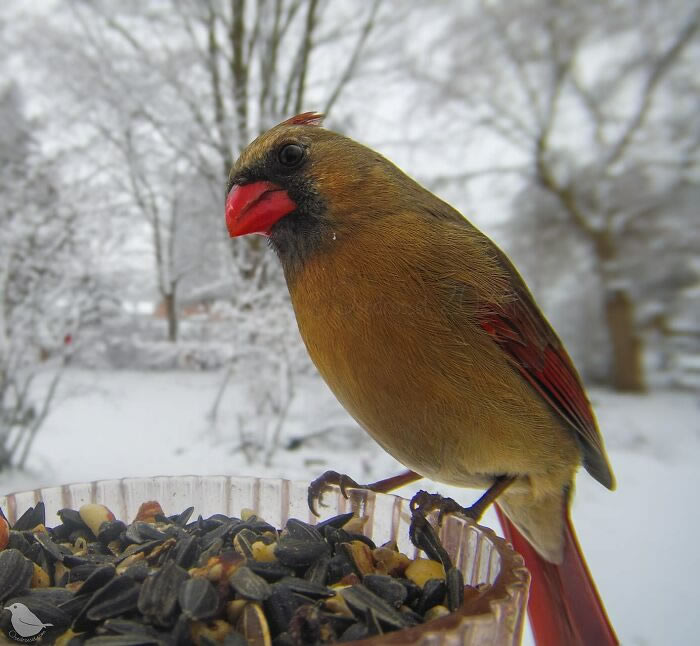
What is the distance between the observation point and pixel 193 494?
85cm

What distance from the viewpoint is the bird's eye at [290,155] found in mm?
832

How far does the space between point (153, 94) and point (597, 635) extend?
3.29m

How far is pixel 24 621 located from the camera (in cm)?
53

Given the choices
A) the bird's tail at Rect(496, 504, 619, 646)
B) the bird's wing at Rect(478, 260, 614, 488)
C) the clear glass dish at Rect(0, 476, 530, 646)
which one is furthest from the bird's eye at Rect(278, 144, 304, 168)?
the bird's tail at Rect(496, 504, 619, 646)

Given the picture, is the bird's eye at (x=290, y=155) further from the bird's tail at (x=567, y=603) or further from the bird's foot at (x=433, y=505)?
the bird's tail at (x=567, y=603)

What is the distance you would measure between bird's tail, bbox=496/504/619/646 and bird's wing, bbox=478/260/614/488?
0.44 feet

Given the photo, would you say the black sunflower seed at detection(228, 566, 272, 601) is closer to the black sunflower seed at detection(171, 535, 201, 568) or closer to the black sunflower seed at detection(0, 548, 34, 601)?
the black sunflower seed at detection(171, 535, 201, 568)

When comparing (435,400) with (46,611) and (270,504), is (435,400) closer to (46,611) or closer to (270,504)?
(270,504)

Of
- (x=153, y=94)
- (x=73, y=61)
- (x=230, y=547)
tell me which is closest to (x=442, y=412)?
(x=230, y=547)

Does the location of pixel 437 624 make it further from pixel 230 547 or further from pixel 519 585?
pixel 230 547

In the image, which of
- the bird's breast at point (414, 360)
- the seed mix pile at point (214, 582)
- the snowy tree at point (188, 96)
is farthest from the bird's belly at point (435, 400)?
the snowy tree at point (188, 96)

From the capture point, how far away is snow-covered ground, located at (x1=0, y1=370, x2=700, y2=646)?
1.48 m
